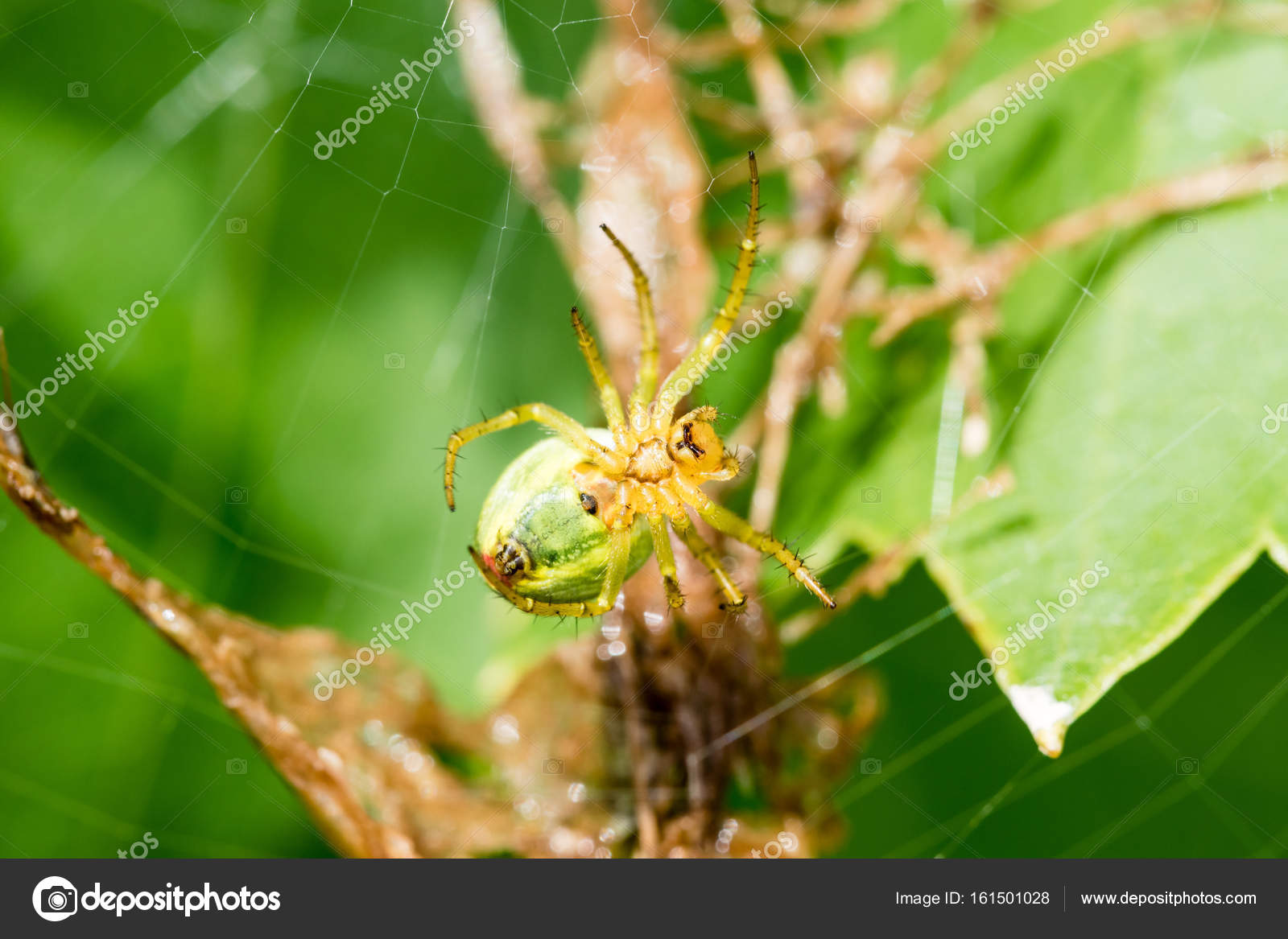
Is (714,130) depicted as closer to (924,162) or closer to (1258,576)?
(924,162)

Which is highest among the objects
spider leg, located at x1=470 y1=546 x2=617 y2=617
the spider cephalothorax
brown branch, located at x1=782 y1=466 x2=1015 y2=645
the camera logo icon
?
the spider cephalothorax

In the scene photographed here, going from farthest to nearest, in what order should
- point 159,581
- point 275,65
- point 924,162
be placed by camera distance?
point 924,162, point 275,65, point 159,581

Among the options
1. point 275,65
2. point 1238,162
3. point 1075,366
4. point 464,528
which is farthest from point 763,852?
point 275,65

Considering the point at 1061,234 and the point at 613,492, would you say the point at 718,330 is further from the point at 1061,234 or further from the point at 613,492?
the point at 1061,234

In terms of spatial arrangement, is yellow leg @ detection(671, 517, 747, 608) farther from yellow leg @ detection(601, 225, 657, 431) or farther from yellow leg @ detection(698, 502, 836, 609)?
yellow leg @ detection(601, 225, 657, 431)

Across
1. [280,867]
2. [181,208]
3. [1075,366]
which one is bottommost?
[280,867]

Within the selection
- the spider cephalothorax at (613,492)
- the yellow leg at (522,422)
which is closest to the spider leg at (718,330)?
the spider cephalothorax at (613,492)

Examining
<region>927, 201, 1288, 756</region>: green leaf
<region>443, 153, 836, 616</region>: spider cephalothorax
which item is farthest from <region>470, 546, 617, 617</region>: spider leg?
<region>927, 201, 1288, 756</region>: green leaf

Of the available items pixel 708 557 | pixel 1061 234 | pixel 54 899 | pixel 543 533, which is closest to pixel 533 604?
pixel 543 533
